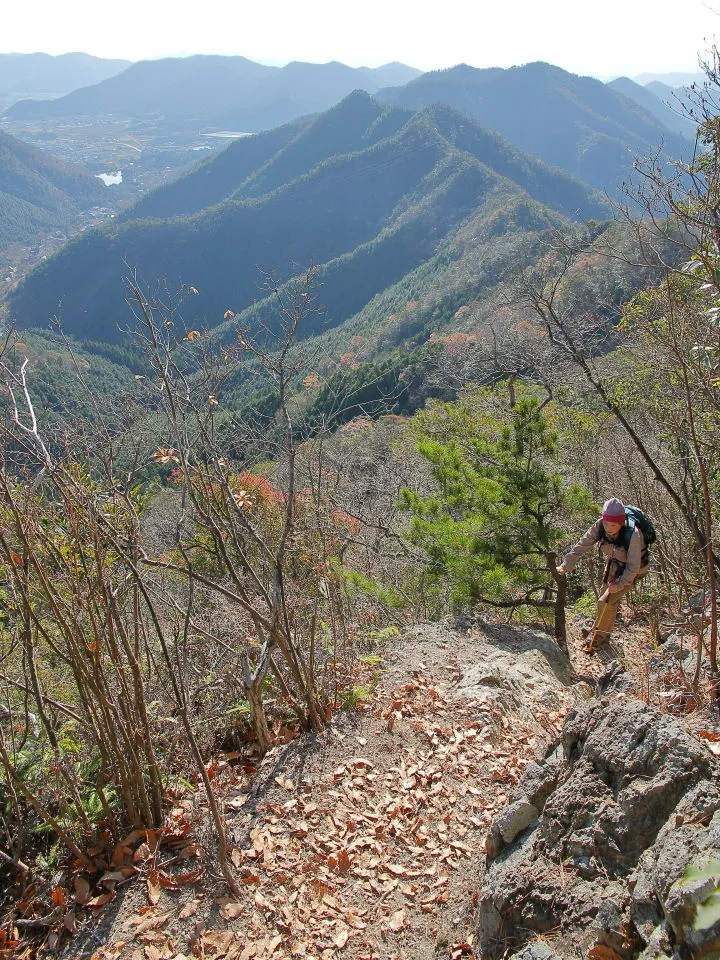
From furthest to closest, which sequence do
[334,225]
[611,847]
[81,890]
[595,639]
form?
1. [334,225]
2. [595,639]
3. [81,890]
4. [611,847]

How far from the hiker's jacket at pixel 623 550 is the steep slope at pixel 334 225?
98574mm

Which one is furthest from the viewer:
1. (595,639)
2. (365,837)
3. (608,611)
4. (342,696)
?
(595,639)

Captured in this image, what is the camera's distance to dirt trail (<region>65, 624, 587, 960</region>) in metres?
3.24

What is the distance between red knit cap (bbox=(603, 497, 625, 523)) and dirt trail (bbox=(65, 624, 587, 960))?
1.49 m

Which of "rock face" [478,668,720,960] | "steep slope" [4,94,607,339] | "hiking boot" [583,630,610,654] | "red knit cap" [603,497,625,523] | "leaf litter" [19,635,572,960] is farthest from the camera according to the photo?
"steep slope" [4,94,607,339]

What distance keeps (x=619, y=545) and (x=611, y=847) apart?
325 cm

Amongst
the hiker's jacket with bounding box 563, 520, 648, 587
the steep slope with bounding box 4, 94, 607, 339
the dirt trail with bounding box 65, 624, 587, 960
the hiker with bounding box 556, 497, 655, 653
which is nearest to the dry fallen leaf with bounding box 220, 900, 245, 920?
the dirt trail with bounding box 65, 624, 587, 960

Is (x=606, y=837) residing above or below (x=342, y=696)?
above

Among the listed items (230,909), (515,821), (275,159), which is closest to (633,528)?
(515,821)

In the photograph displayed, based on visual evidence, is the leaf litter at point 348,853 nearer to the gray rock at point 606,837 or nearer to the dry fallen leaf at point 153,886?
the dry fallen leaf at point 153,886

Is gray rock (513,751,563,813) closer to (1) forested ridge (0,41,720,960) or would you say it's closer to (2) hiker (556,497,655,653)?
(1) forested ridge (0,41,720,960)

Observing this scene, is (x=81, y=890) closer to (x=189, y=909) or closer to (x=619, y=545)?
(x=189, y=909)

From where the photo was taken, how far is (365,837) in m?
3.94

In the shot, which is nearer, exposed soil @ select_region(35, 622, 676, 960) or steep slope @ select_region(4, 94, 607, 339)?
exposed soil @ select_region(35, 622, 676, 960)
